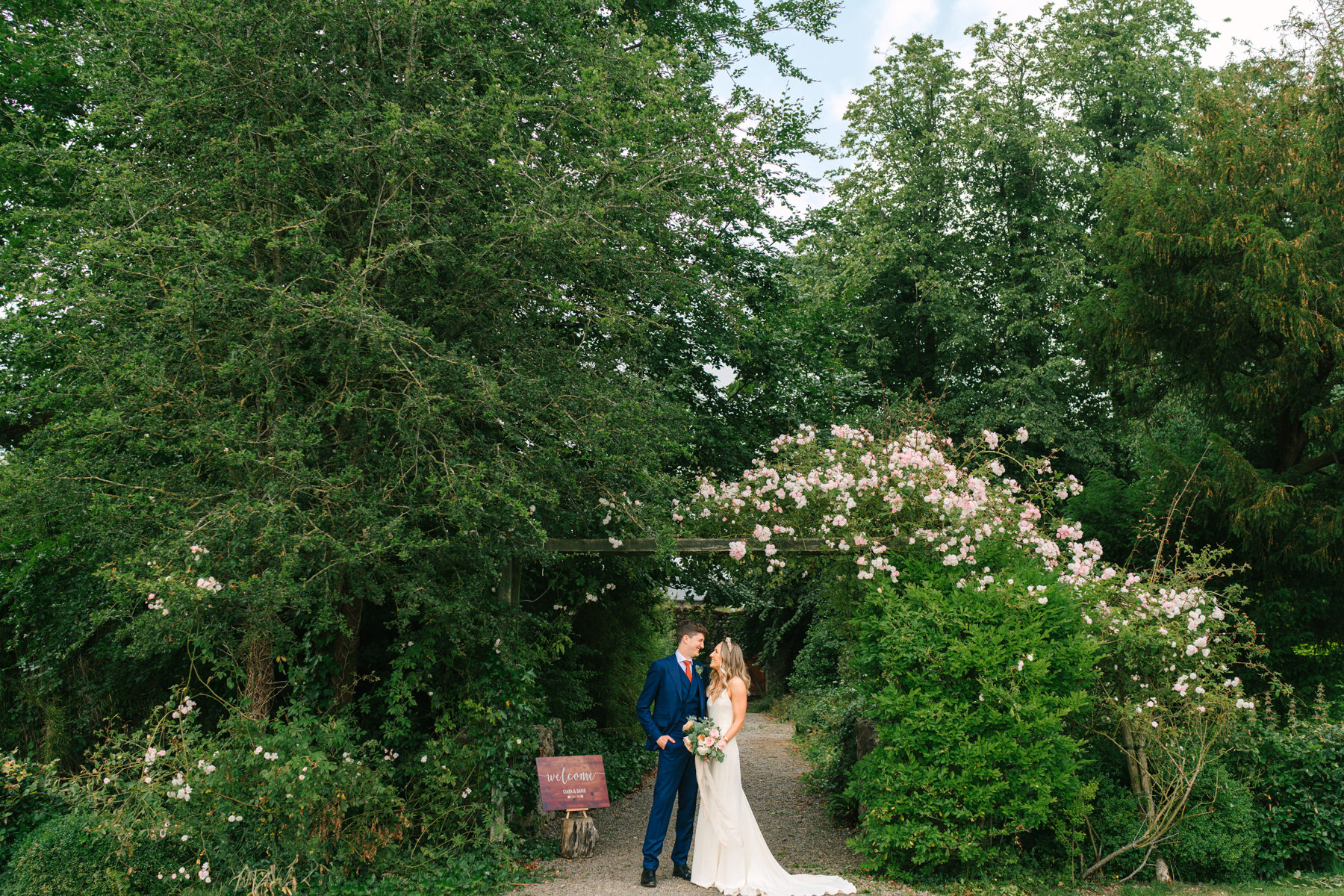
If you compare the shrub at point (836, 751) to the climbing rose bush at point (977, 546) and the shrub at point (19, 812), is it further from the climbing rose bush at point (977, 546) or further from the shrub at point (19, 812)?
the shrub at point (19, 812)

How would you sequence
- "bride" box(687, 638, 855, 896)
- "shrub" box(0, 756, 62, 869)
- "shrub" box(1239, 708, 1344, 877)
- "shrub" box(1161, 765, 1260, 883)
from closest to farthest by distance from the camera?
"bride" box(687, 638, 855, 896) → "shrub" box(1161, 765, 1260, 883) → "shrub" box(1239, 708, 1344, 877) → "shrub" box(0, 756, 62, 869)

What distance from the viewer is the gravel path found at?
6.14 metres

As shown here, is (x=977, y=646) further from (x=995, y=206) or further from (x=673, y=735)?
(x=995, y=206)

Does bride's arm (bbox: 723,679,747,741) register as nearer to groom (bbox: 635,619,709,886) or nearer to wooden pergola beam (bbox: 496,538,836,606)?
groom (bbox: 635,619,709,886)

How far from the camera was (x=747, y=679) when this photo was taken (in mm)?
6320

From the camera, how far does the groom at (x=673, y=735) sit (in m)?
6.05

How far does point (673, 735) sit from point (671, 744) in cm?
8

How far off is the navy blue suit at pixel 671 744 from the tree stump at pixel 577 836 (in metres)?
1.09

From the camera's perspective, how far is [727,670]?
618cm

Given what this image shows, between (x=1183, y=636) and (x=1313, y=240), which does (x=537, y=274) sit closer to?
(x=1183, y=636)

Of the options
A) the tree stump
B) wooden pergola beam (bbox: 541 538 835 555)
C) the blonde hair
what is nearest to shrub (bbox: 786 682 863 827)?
the blonde hair

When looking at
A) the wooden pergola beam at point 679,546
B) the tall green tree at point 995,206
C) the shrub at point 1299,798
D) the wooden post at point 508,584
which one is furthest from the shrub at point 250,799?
the tall green tree at point 995,206

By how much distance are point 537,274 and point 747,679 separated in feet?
11.3

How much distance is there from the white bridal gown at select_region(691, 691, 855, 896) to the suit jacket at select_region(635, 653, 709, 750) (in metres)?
0.22
